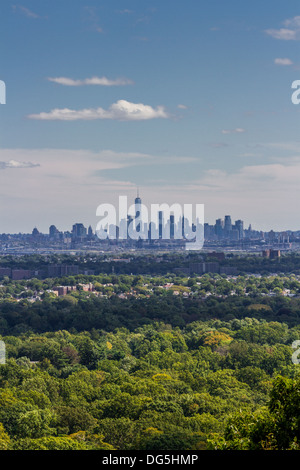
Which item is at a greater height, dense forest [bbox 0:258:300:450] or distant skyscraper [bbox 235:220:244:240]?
distant skyscraper [bbox 235:220:244:240]

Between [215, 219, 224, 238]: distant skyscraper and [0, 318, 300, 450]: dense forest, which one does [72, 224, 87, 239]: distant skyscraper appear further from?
[0, 318, 300, 450]: dense forest

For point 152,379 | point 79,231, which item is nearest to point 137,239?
point 79,231

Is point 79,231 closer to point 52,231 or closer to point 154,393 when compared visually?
point 52,231

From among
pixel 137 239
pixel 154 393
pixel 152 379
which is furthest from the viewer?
pixel 137 239

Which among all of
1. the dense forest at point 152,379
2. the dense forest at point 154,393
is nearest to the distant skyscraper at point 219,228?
the dense forest at point 152,379

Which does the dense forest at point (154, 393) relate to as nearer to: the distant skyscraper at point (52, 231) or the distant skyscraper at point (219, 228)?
the distant skyscraper at point (219, 228)

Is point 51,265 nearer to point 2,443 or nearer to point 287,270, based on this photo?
point 287,270

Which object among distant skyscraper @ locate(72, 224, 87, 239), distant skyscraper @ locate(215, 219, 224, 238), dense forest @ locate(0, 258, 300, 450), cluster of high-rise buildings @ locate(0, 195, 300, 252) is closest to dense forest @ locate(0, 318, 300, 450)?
dense forest @ locate(0, 258, 300, 450)

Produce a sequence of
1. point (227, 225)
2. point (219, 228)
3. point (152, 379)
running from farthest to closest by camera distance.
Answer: point (227, 225), point (219, 228), point (152, 379)
